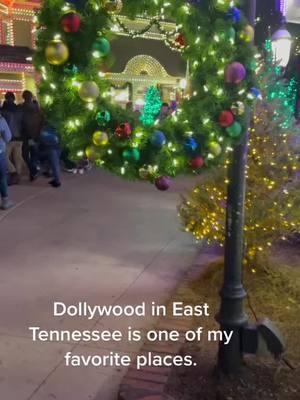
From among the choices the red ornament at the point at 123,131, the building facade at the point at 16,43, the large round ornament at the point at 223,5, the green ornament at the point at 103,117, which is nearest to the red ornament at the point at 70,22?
the green ornament at the point at 103,117

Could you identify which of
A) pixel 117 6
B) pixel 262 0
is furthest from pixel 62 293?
pixel 262 0

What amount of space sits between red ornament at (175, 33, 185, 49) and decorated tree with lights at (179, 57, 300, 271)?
4.79 ft

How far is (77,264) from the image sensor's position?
5746 mm

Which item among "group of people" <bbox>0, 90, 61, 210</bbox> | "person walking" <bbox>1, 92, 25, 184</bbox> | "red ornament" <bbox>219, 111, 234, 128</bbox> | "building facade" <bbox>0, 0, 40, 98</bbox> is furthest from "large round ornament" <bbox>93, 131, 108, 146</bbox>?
"building facade" <bbox>0, 0, 40, 98</bbox>

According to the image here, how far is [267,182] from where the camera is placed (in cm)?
477

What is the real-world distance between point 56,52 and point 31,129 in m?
7.83

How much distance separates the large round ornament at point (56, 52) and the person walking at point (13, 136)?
7459mm

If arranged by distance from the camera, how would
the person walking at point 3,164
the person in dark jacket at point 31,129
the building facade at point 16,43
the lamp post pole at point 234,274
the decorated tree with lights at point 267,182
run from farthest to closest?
the building facade at point 16,43 < the person in dark jacket at point 31,129 < the person walking at point 3,164 < the decorated tree with lights at point 267,182 < the lamp post pole at point 234,274

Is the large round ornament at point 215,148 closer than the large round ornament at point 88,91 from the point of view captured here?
No

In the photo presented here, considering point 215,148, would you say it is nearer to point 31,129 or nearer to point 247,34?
point 247,34

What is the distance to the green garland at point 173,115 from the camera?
298 cm

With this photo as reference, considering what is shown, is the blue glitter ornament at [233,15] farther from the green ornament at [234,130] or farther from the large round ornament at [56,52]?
the large round ornament at [56,52]

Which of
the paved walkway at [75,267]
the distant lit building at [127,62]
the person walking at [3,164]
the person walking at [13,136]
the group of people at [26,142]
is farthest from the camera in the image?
the distant lit building at [127,62]

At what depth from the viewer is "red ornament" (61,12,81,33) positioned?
2.78 m
